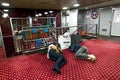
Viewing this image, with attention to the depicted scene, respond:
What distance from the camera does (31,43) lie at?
13.5 feet

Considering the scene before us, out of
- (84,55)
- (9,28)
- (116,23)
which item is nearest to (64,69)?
(84,55)

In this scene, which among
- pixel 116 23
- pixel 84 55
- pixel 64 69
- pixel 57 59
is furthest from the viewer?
pixel 116 23

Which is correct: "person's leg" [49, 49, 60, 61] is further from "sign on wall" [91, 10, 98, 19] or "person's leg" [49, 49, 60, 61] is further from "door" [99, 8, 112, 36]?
"sign on wall" [91, 10, 98, 19]

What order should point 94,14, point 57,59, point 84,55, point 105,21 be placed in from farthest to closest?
point 94,14 < point 105,21 < point 84,55 < point 57,59

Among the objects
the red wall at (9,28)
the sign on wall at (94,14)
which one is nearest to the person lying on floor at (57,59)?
the red wall at (9,28)

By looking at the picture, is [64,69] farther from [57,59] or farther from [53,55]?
[53,55]

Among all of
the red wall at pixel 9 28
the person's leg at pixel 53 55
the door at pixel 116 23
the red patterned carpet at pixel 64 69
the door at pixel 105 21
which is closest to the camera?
the red patterned carpet at pixel 64 69

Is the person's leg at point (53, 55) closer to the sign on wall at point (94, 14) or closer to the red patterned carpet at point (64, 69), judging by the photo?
the red patterned carpet at point (64, 69)

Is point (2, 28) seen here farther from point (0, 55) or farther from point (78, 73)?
point (78, 73)

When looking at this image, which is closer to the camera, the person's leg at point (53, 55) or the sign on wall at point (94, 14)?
the person's leg at point (53, 55)

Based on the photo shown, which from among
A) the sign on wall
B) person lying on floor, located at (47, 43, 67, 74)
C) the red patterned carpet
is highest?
the sign on wall

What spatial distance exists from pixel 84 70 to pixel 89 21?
22.4ft

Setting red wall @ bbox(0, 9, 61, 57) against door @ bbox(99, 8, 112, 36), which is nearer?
red wall @ bbox(0, 9, 61, 57)

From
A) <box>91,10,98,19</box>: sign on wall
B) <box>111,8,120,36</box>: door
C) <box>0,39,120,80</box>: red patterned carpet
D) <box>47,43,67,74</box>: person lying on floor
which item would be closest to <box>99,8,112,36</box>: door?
<box>111,8,120,36</box>: door
